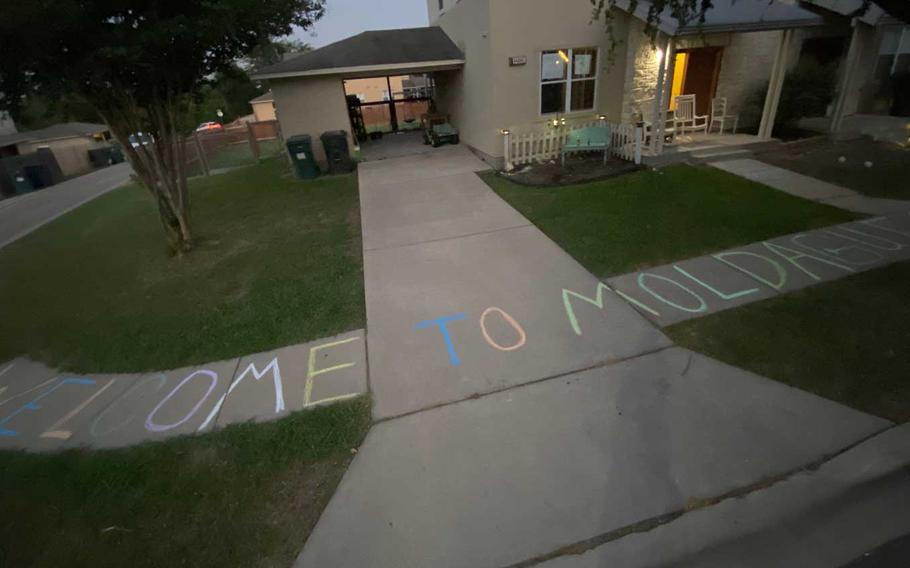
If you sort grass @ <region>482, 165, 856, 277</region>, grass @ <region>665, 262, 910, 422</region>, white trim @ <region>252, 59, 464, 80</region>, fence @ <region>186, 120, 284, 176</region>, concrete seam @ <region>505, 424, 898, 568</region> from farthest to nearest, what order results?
fence @ <region>186, 120, 284, 176</region> < white trim @ <region>252, 59, 464, 80</region> < grass @ <region>482, 165, 856, 277</region> < grass @ <region>665, 262, 910, 422</region> < concrete seam @ <region>505, 424, 898, 568</region>

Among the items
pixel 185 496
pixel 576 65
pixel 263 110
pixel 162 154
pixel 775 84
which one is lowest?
pixel 185 496

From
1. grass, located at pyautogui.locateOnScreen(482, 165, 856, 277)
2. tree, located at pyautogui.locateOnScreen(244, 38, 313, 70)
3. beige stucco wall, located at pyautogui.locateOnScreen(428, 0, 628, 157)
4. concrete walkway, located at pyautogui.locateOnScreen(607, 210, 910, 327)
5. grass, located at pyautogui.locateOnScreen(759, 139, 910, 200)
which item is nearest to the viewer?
concrete walkway, located at pyautogui.locateOnScreen(607, 210, 910, 327)

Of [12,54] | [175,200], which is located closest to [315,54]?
[175,200]

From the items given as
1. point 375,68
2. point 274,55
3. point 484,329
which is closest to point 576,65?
point 375,68

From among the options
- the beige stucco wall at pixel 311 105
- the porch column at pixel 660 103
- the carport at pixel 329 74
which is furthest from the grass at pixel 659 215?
the beige stucco wall at pixel 311 105

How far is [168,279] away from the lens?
683cm

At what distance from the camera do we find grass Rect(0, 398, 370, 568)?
2623mm

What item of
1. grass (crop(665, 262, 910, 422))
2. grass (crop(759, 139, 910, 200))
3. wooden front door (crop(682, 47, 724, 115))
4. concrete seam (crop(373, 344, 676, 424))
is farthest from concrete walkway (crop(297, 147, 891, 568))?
wooden front door (crop(682, 47, 724, 115))

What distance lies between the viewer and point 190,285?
21.3ft

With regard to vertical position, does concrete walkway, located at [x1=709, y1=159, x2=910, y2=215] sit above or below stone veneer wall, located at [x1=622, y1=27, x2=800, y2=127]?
below

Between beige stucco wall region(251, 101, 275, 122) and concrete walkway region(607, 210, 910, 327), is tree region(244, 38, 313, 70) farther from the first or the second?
concrete walkway region(607, 210, 910, 327)

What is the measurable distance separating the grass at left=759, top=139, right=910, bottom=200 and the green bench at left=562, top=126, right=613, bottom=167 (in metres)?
3.63

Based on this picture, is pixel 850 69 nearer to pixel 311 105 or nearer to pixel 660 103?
pixel 660 103

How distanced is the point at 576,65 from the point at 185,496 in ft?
37.5
